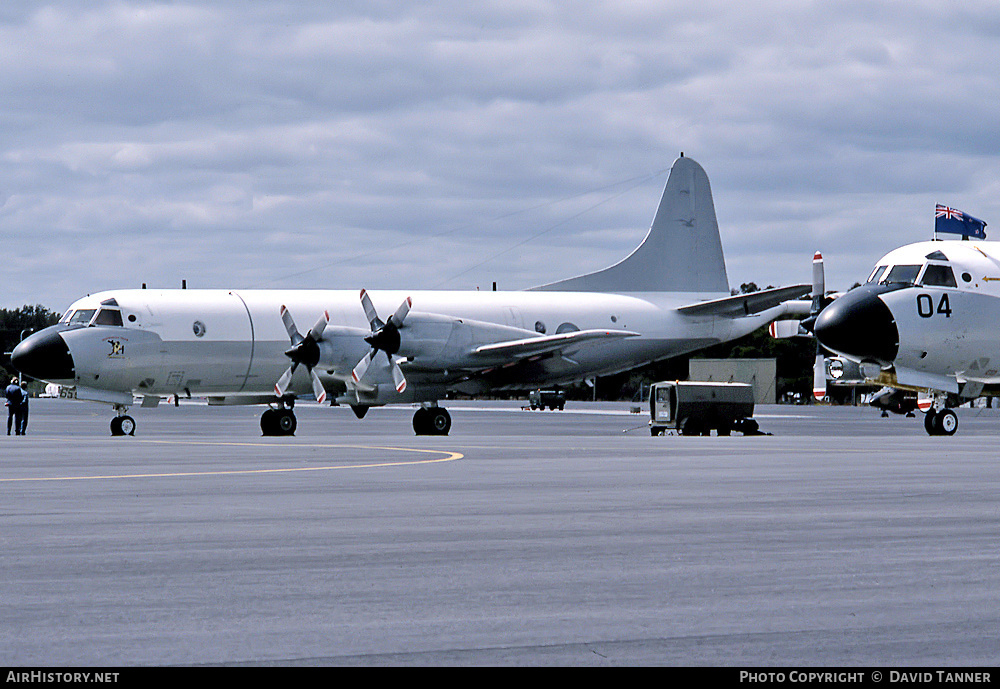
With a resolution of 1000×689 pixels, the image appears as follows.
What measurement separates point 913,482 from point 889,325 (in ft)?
55.3

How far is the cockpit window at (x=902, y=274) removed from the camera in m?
34.1

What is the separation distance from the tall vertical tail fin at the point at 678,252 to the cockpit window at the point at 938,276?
17.0 meters

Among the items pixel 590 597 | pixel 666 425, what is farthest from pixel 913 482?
pixel 666 425

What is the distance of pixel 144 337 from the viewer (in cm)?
3800

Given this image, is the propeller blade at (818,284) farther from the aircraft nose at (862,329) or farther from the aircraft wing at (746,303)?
the aircraft nose at (862,329)

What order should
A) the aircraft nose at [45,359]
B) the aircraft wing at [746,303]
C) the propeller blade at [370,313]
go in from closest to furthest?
the aircraft nose at [45,359], the propeller blade at [370,313], the aircraft wing at [746,303]

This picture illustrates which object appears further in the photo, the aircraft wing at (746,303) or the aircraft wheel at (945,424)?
the aircraft wing at (746,303)

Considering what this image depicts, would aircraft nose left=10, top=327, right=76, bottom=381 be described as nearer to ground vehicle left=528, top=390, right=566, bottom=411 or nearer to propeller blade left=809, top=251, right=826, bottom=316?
propeller blade left=809, top=251, right=826, bottom=316

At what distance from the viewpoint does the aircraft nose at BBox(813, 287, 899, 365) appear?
32.8m

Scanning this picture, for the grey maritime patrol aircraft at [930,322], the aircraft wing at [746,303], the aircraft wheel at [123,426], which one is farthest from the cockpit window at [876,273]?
the aircraft wheel at [123,426]

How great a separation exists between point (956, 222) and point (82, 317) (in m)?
28.4

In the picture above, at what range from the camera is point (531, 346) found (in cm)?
3900

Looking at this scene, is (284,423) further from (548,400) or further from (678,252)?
(548,400)

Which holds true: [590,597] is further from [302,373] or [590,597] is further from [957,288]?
[302,373]
